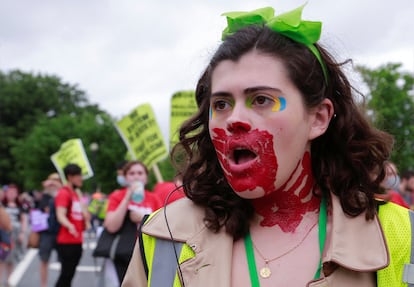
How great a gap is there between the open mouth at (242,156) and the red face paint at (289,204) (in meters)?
0.17

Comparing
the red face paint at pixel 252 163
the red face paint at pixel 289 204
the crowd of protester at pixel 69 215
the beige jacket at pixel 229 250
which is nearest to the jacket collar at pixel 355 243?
the beige jacket at pixel 229 250

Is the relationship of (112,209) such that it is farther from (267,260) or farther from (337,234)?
(337,234)

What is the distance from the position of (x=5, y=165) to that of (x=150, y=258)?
191 feet

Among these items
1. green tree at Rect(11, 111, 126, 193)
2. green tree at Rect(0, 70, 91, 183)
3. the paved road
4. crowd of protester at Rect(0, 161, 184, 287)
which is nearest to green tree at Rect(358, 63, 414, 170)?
the paved road

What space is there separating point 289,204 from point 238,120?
1.17 ft

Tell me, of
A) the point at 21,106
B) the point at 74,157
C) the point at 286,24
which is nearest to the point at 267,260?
the point at 286,24

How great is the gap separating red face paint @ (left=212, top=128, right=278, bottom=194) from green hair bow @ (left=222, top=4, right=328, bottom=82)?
33 centimetres

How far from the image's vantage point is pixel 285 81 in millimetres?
1812

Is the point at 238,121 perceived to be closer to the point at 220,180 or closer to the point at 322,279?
the point at 220,180

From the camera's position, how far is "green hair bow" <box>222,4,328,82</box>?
72.9 inches

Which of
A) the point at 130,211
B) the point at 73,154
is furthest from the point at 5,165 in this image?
the point at 130,211

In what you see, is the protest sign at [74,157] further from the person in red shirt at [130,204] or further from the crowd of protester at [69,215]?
the person in red shirt at [130,204]

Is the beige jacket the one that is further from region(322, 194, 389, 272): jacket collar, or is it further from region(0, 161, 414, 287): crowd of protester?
region(0, 161, 414, 287): crowd of protester

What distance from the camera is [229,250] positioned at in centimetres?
184
